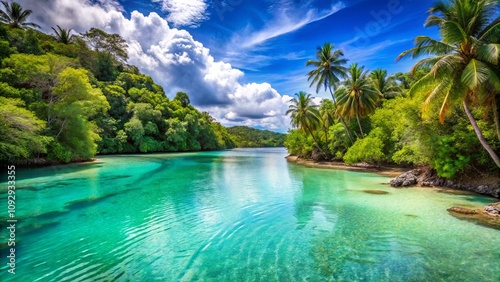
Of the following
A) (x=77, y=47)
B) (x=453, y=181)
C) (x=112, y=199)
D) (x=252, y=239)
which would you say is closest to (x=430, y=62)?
(x=453, y=181)

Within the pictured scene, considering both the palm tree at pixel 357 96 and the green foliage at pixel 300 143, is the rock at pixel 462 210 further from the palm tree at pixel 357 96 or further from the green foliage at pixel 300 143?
the green foliage at pixel 300 143

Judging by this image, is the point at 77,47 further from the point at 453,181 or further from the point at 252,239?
the point at 453,181

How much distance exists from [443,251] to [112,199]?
12.8 meters

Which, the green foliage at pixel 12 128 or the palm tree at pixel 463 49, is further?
the green foliage at pixel 12 128

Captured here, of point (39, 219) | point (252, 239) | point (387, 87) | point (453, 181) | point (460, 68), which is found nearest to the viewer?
point (252, 239)

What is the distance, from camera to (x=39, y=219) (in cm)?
816

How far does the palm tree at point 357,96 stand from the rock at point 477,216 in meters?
19.6

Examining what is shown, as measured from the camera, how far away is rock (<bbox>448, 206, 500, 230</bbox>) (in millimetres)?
7933

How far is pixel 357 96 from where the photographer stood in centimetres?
2767

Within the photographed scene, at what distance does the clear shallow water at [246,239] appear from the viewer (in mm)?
4906

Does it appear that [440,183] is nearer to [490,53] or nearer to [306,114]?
[490,53]

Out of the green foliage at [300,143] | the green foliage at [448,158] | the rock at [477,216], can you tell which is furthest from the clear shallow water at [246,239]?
the green foliage at [300,143]

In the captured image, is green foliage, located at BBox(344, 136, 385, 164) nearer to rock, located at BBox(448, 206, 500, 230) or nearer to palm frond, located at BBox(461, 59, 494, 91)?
rock, located at BBox(448, 206, 500, 230)

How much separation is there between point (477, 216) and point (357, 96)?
21102 millimetres
